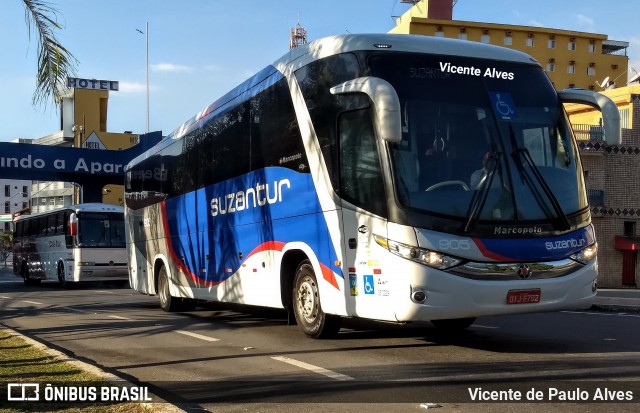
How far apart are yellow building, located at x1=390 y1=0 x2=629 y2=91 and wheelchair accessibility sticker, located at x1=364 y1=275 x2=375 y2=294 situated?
236ft

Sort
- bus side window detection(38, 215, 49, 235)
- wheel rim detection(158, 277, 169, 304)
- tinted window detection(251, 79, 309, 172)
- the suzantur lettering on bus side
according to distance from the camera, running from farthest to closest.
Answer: bus side window detection(38, 215, 49, 235)
wheel rim detection(158, 277, 169, 304)
the suzantur lettering on bus side
tinted window detection(251, 79, 309, 172)

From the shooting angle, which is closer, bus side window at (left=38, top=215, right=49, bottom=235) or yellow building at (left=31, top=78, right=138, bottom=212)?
bus side window at (left=38, top=215, right=49, bottom=235)

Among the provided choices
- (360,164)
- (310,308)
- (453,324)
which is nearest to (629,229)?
(453,324)

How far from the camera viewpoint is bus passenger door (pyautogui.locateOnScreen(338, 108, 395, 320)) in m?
8.63

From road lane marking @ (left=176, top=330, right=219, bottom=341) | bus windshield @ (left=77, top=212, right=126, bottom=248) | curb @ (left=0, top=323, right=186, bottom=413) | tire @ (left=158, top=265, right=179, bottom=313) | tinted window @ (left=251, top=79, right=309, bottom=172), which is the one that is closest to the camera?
curb @ (left=0, top=323, right=186, bottom=413)

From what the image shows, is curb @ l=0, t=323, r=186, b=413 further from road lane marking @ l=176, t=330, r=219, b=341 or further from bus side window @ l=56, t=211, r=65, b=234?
bus side window @ l=56, t=211, r=65, b=234

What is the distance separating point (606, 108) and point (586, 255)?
5.98 feet

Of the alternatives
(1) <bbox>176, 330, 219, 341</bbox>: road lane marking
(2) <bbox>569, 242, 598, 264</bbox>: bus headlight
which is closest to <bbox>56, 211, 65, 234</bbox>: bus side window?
(1) <bbox>176, 330, 219, 341</bbox>: road lane marking

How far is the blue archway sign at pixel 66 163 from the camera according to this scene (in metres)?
32.6

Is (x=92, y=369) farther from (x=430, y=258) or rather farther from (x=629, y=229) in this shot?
(x=629, y=229)

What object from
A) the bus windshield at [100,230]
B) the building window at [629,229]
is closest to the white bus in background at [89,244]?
the bus windshield at [100,230]

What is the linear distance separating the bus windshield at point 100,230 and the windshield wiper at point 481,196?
77.3 ft

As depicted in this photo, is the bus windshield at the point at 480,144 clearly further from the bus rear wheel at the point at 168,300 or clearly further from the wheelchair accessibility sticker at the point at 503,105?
the bus rear wheel at the point at 168,300

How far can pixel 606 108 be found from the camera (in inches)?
367
